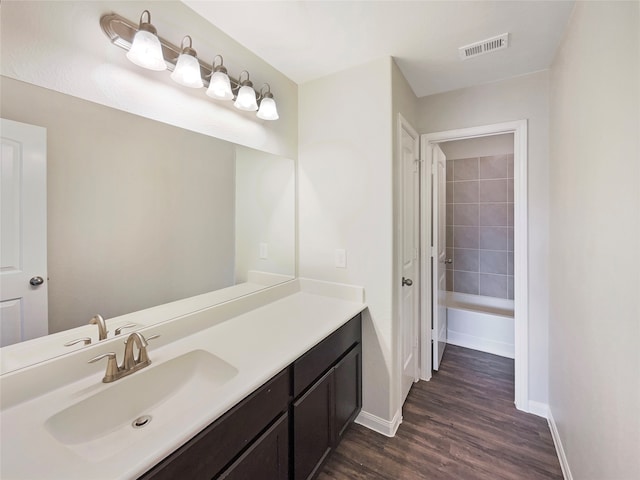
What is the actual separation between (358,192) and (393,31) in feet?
2.91

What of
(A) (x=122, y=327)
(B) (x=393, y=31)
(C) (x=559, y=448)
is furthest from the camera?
(C) (x=559, y=448)

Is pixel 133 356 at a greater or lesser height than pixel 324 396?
greater

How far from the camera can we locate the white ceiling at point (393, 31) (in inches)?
52.0

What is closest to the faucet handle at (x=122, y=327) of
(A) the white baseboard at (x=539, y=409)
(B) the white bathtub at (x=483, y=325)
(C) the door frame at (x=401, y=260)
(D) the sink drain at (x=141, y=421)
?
(D) the sink drain at (x=141, y=421)

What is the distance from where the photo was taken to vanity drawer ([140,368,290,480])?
734mm

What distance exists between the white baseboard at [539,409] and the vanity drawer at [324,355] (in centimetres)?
137

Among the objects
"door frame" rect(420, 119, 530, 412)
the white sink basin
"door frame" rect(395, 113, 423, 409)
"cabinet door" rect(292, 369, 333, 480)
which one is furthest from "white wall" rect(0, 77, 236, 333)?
"door frame" rect(420, 119, 530, 412)

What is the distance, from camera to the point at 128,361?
3.25 feet

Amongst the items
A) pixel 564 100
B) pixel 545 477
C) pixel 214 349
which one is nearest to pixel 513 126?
pixel 564 100

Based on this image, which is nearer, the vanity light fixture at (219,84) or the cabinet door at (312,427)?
the cabinet door at (312,427)

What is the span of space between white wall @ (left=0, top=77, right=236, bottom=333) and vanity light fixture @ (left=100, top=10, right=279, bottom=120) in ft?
0.76

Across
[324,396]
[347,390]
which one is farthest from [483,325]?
[324,396]

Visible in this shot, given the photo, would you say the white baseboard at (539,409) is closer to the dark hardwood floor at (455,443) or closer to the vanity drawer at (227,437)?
the dark hardwood floor at (455,443)

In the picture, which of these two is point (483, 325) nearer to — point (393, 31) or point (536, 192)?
point (536, 192)
